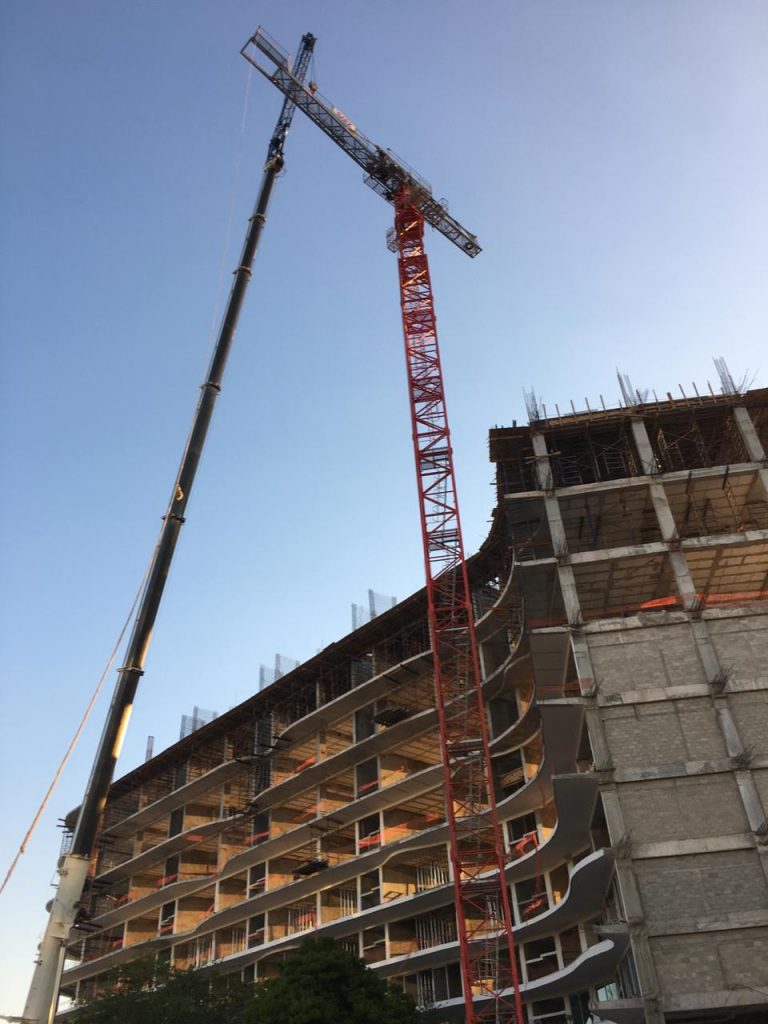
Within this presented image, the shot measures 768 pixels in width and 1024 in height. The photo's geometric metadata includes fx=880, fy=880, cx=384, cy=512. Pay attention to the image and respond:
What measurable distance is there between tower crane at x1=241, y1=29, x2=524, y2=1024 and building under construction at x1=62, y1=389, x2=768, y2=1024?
140 centimetres

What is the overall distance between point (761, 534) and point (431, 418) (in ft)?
57.9

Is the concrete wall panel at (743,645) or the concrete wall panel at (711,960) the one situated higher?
the concrete wall panel at (743,645)

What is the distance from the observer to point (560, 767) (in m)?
35.1

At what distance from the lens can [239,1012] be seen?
3472 centimetres

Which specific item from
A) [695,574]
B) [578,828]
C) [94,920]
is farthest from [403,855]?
[94,920]

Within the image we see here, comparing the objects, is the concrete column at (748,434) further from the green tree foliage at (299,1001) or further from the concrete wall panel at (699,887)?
the green tree foliage at (299,1001)

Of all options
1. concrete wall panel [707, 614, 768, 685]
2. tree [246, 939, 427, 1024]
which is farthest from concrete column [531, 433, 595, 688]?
tree [246, 939, 427, 1024]

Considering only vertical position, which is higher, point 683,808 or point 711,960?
point 683,808

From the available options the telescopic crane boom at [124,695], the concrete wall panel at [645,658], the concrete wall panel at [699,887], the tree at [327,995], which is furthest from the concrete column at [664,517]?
the telescopic crane boom at [124,695]

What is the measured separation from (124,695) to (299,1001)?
40.2 feet

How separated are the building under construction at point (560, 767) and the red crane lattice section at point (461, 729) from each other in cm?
130

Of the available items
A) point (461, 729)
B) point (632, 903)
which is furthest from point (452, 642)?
point (632, 903)

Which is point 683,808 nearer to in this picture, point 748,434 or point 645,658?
point 645,658

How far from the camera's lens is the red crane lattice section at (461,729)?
3478 centimetres
